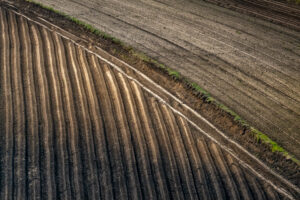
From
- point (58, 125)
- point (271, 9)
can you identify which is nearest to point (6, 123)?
point (58, 125)

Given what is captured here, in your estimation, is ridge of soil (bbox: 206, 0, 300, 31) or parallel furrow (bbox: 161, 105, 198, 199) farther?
ridge of soil (bbox: 206, 0, 300, 31)

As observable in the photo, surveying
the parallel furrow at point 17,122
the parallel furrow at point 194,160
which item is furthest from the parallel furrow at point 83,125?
the parallel furrow at point 194,160

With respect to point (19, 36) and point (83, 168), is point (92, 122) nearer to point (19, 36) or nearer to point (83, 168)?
point (83, 168)

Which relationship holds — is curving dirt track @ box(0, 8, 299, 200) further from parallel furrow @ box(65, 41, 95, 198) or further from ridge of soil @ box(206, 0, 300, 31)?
ridge of soil @ box(206, 0, 300, 31)

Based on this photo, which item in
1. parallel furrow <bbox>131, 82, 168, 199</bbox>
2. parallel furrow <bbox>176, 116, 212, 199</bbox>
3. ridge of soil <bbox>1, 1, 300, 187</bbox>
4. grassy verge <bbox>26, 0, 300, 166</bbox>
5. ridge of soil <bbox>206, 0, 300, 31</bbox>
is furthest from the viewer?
ridge of soil <bbox>206, 0, 300, 31</bbox>

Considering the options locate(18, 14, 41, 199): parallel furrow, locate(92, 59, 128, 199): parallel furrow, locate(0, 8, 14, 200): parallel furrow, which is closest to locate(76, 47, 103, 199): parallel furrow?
locate(92, 59, 128, 199): parallel furrow

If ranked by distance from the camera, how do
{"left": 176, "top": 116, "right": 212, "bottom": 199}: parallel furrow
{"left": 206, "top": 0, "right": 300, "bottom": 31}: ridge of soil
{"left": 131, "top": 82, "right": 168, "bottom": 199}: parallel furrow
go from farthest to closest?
1. {"left": 206, "top": 0, "right": 300, "bottom": 31}: ridge of soil
2. {"left": 131, "top": 82, "right": 168, "bottom": 199}: parallel furrow
3. {"left": 176, "top": 116, "right": 212, "bottom": 199}: parallel furrow
